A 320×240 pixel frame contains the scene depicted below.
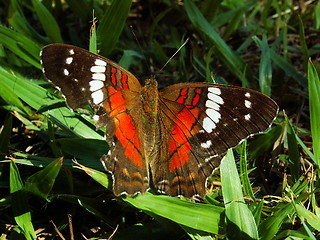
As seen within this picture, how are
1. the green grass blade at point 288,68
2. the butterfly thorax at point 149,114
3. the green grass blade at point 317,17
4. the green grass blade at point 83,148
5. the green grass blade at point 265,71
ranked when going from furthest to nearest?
the green grass blade at point 317,17
the green grass blade at point 288,68
the green grass blade at point 265,71
the green grass blade at point 83,148
the butterfly thorax at point 149,114

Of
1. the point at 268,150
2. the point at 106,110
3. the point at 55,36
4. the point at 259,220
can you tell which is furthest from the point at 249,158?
the point at 55,36

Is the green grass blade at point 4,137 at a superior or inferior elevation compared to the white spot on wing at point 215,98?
inferior

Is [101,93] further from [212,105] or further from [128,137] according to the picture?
[212,105]

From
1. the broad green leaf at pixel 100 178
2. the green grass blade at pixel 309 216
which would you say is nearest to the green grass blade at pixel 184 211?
the broad green leaf at pixel 100 178

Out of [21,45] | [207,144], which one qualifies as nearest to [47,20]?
[21,45]

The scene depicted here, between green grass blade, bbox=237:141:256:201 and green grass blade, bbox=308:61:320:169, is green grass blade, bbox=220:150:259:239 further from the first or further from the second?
green grass blade, bbox=308:61:320:169

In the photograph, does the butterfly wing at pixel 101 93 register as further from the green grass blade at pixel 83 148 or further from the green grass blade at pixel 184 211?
the green grass blade at pixel 83 148
